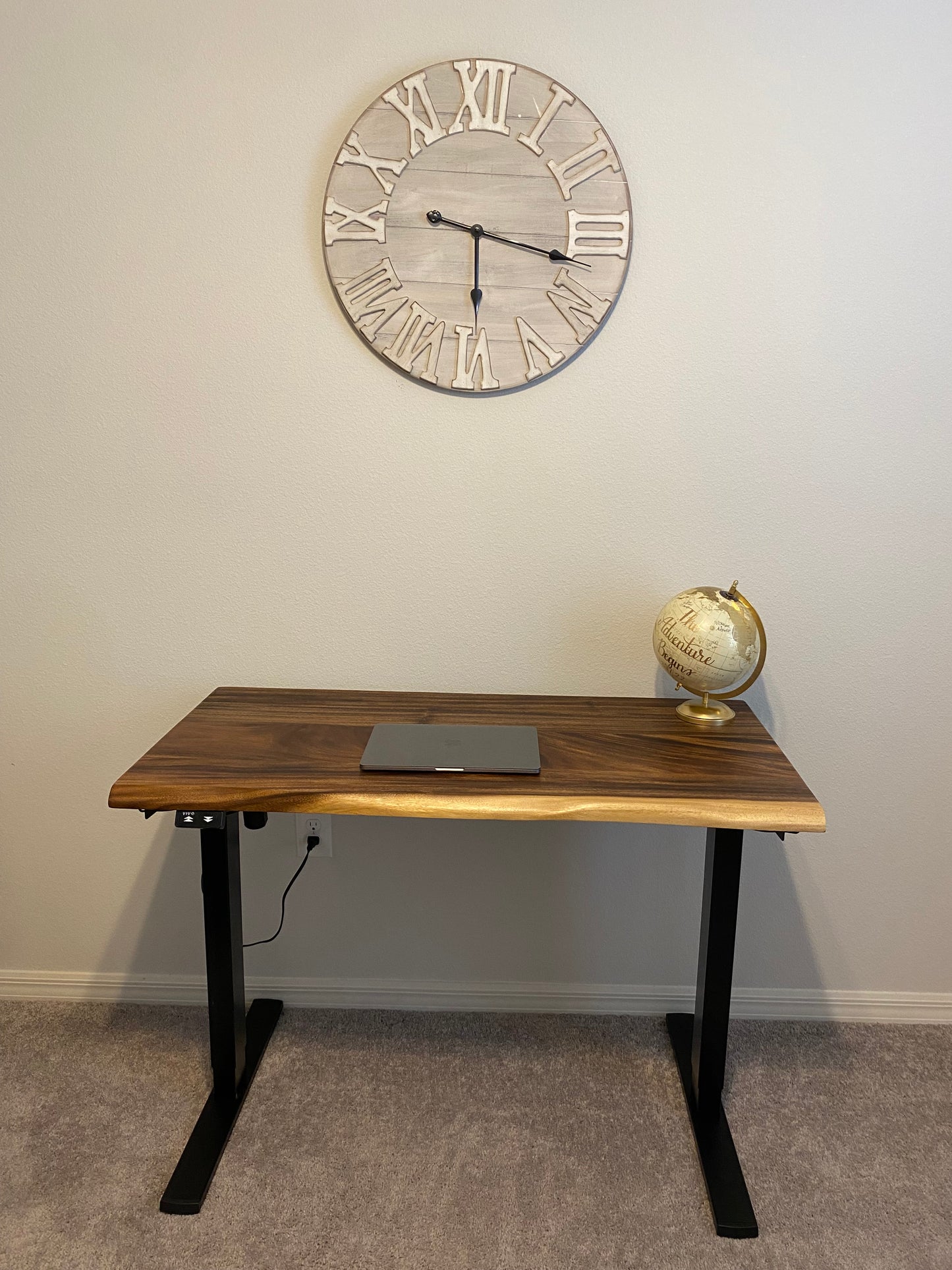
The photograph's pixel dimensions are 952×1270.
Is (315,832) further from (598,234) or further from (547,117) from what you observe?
(547,117)

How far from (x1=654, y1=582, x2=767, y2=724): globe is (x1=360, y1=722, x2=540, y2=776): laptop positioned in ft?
0.90

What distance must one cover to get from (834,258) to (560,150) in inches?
21.2

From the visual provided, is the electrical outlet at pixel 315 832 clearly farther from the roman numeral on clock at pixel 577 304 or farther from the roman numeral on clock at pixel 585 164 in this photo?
the roman numeral on clock at pixel 585 164

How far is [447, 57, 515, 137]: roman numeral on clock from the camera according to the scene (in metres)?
1.62

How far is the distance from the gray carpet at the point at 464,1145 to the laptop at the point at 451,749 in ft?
2.35

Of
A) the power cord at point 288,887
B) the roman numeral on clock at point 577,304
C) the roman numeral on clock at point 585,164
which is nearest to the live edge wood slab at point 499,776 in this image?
the power cord at point 288,887

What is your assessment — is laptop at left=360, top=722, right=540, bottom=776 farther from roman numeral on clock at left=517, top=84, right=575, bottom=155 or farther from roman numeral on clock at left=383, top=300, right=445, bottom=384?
roman numeral on clock at left=517, top=84, right=575, bottom=155

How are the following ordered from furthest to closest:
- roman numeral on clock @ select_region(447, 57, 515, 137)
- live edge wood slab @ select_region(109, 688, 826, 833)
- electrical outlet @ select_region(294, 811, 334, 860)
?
electrical outlet @ select_region(294, 811, 334, 860) → roman numeral on clock @ select_region(447, 57, 515, 137) → live edge wood slab @ select_region(109, 688, 826, 833)

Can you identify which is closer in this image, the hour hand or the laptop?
the laptop

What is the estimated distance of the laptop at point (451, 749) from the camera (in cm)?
139

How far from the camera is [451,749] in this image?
1.47 metres

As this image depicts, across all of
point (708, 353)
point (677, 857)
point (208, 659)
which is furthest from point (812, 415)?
point (208, 659)

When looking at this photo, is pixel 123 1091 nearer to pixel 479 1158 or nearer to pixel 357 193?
pixel 479 1158

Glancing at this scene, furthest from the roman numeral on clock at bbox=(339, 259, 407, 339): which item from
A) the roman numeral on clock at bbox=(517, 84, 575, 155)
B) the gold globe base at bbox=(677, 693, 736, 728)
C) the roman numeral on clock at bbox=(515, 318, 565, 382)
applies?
the gold globe base at bbox=(677, 693, 736, 728)
